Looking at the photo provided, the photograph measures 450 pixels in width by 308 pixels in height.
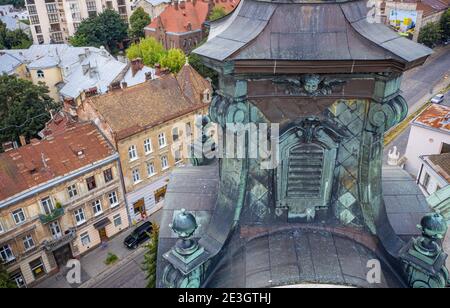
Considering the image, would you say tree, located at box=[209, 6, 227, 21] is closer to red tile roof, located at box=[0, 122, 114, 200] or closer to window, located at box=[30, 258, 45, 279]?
red tile roof, located at box=[0, 122, 114, 200]

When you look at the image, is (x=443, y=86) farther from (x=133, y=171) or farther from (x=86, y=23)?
(x=86, y=23)

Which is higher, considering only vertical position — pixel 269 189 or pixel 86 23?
pixel 269 189

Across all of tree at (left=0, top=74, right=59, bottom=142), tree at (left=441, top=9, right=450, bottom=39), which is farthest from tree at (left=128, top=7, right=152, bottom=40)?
tree at (left=441, top=9, right=450, bottom=39)

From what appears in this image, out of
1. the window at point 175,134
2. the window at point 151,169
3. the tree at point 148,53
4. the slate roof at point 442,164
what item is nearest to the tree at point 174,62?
the tree at point 148,53

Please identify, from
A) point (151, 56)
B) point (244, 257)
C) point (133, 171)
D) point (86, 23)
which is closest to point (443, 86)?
point (151, 56)

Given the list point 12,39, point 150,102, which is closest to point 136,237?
point 150,102

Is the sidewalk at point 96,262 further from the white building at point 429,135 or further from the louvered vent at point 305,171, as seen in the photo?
the louvered vent at point 305,171
